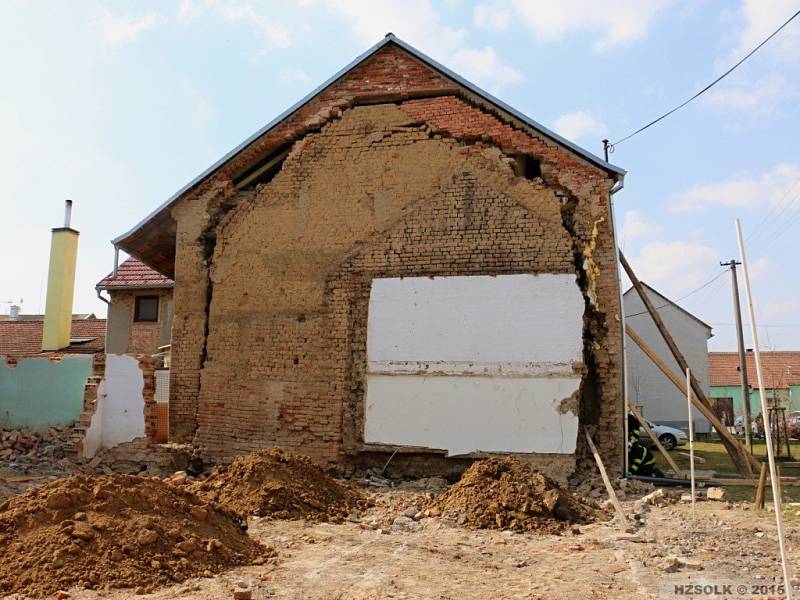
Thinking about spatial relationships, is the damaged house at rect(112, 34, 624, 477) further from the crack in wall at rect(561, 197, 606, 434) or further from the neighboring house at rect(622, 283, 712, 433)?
the neighboring house at rect(622, 283, 712, 433)

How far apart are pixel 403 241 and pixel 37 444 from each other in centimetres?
830

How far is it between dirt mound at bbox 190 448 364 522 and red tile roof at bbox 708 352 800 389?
3195 cm

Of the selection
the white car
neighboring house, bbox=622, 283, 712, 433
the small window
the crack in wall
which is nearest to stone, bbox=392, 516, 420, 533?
the crack in wall

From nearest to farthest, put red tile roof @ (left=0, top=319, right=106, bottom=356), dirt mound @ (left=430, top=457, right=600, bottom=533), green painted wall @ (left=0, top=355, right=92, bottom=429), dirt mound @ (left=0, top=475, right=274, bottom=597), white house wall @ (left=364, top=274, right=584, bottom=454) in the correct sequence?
dirt mound @ (left=0, top=475, right=274, bottom=597) < dirt mound @ (left=430, top=457, right=600, bottom=533) < white house wall @ (left=364, top=274, right=584, bottom=454) < green painted wall @ (left=0, top=355, right=92, bottom=429) < red tile roof @ (left=0, top=319, right=106, bottom=356)

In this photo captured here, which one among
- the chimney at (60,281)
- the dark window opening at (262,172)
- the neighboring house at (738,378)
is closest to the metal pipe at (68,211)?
the chimney at (60,281)

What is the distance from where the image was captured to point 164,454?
11.4 metres

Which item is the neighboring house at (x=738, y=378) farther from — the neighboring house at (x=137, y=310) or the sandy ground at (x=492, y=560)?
the sandy ground at (x=492, y=560)

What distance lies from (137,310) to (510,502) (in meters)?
16.7

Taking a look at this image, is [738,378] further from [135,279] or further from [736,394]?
[135,279]

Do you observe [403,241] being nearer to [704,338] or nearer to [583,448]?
[583,448]

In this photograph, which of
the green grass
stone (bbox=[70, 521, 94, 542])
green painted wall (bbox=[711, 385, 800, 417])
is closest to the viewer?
stone (bbox=[70, 521, 94, 542])

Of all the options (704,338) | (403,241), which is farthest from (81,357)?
(704,338)

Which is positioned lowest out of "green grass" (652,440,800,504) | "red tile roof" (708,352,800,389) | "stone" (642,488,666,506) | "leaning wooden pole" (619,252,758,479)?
"green grass" (652,440,800,504)

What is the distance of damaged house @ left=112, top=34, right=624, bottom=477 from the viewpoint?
32.9 feet
